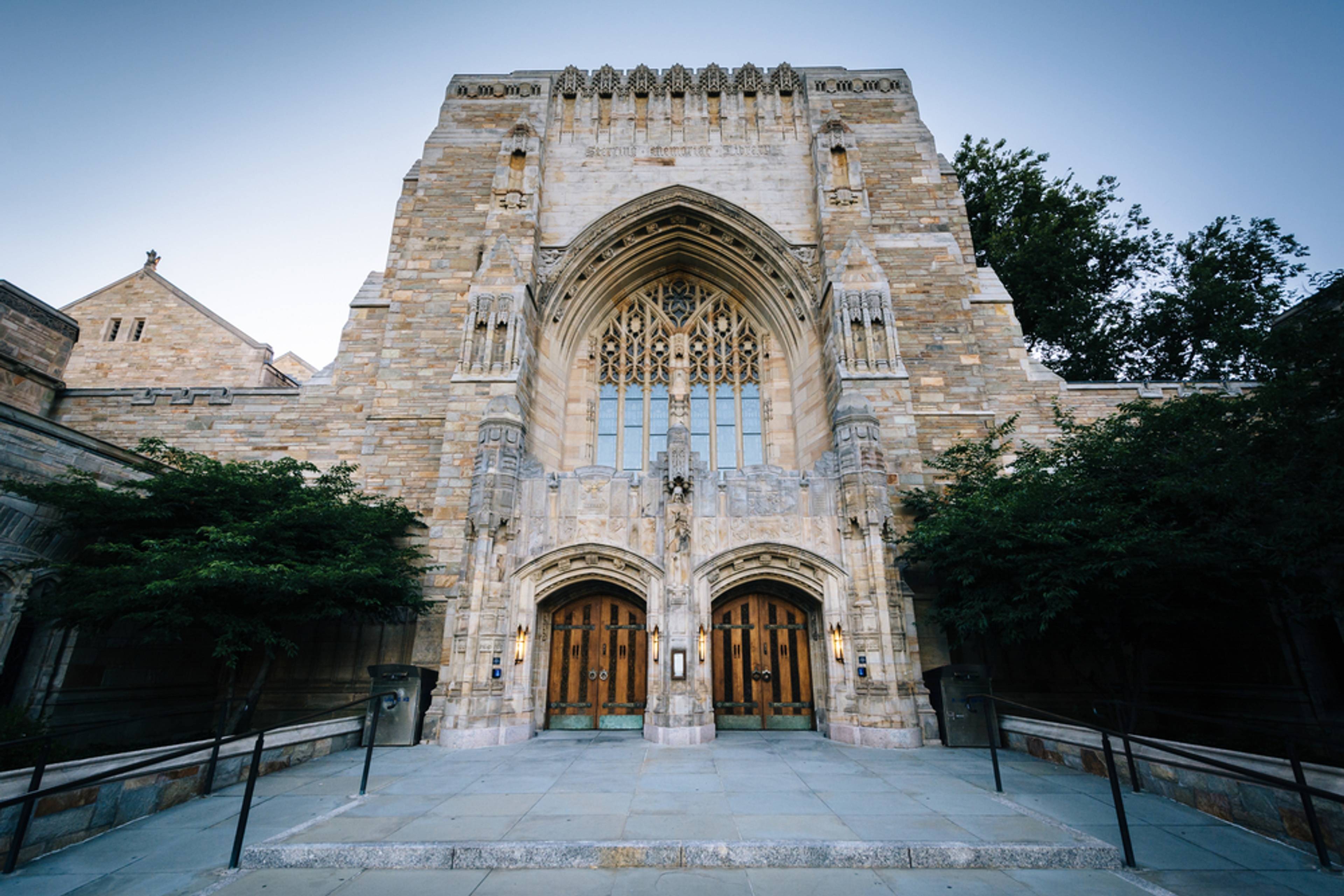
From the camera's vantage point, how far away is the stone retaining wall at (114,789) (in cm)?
462

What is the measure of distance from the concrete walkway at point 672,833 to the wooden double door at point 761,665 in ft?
12.7

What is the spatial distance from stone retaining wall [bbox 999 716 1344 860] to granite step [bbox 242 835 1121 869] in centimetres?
173

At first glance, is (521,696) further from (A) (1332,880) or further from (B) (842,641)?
(A) (1332,880)

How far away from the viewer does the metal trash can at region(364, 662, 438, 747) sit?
9703 mm

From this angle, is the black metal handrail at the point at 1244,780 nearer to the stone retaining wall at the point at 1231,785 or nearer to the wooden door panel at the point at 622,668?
the stone retaining wall at the point at 1231,785

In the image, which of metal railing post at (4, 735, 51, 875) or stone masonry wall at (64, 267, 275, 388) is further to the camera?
stone masonry wall at (64, 267, 275, 388)

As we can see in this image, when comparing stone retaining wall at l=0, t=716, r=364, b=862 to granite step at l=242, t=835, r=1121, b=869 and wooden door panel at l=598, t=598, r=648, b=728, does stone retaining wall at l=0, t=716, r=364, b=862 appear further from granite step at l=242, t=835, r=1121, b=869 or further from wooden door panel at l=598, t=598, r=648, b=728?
wooden door panel at l=598, t=598, r=648, b=728

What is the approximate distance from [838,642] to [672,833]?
656 centimetres

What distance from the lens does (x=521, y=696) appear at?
10.5 metres

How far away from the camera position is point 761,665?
11.6 meters

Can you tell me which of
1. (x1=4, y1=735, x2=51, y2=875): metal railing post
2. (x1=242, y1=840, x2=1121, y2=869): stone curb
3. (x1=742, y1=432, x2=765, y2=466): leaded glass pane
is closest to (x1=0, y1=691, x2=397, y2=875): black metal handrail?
(x1=4, y1=735, x2=51, y2=875): metal railing post

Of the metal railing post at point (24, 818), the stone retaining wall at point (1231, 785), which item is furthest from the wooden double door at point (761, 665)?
the metal railing post at point (24, 818)

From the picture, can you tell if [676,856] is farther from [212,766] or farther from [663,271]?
[663,271]

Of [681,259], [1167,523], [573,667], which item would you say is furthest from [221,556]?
[1167,523]
